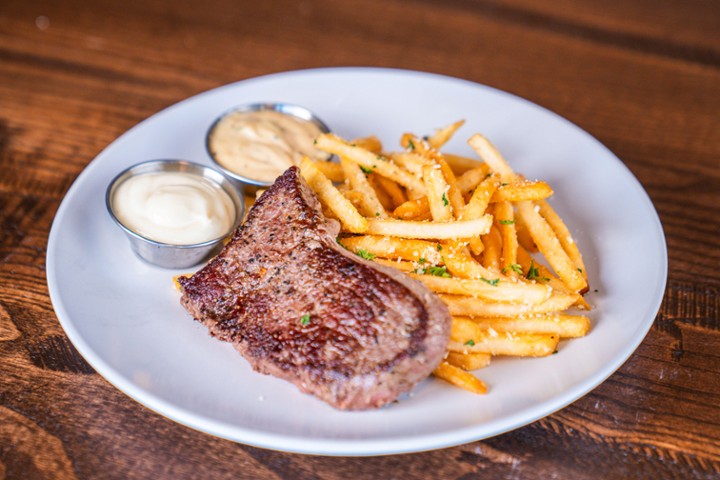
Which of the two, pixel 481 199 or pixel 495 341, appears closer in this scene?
pixel 495 341

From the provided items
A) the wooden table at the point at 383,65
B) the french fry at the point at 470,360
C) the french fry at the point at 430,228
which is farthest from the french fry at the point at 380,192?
the wooden table at the point at 383,65

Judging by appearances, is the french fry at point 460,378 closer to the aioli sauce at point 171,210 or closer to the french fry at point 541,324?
the french fry at point 541,324

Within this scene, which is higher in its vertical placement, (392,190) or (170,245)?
(392,190)

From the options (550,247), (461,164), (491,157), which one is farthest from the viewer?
(461,164)

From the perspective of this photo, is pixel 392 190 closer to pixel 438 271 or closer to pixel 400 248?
pixel 400 248

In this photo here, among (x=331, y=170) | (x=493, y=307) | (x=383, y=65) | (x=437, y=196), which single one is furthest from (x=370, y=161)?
(x=383, y=65)

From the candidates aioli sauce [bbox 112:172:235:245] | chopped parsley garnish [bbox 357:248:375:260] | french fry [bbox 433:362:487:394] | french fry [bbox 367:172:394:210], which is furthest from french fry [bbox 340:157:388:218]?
french fry [bbox 433:362:487:394]

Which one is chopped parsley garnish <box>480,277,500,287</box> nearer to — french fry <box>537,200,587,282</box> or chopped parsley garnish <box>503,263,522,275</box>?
chopped parsley garnish <box>503,263,522,275</box>
